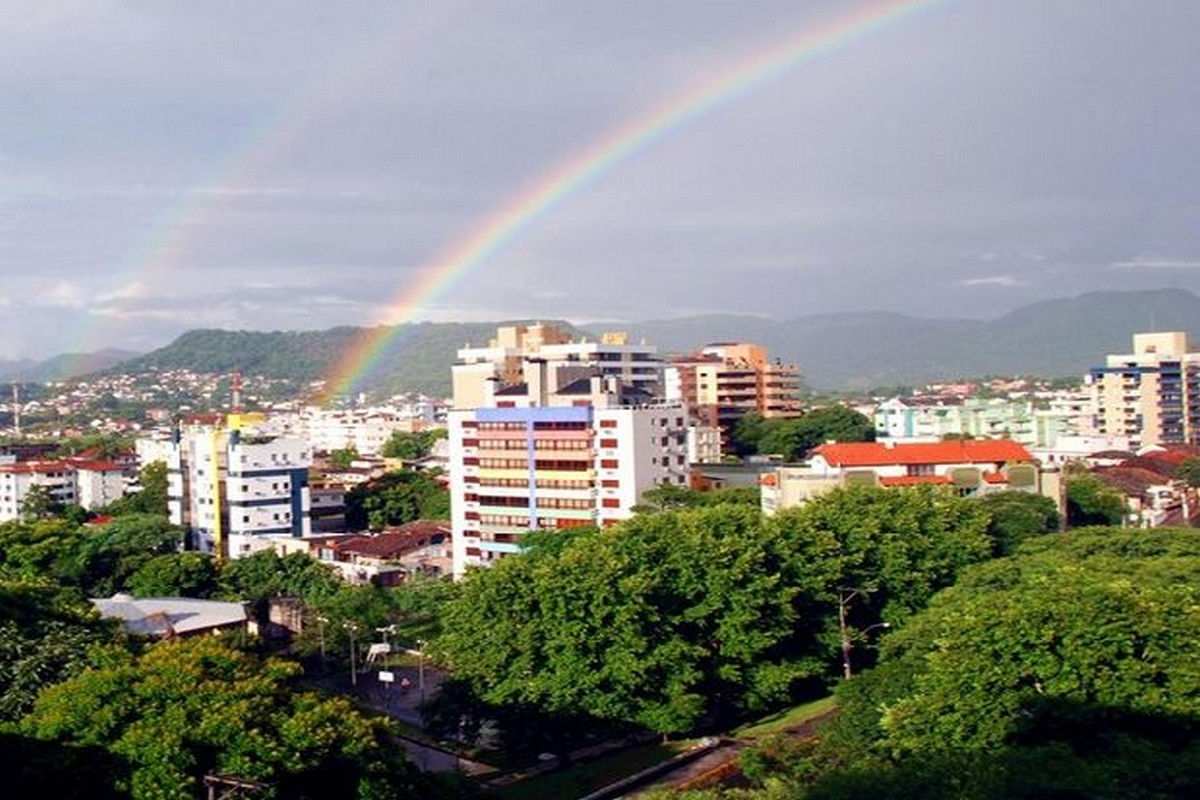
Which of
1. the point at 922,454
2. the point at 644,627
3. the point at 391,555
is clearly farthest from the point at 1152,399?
the point at 644,627

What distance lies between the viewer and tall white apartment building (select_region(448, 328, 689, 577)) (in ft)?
100

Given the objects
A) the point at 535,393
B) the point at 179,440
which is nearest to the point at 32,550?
the point at 179,440

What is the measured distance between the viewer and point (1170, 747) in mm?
11094

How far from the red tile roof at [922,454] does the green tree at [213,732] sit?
1985cm

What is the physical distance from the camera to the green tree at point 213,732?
9.85 meters

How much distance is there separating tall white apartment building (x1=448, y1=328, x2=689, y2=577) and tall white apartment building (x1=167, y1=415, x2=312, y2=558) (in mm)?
4717

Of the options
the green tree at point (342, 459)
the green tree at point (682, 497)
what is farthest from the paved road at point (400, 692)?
the green tree at point (342, 459)

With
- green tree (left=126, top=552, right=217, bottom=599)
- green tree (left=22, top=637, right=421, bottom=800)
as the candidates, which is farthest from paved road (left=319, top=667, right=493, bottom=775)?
green tree (left=22, top=637, right=421, bottom=800)

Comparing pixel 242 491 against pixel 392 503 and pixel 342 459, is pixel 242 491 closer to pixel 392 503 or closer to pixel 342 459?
pixel 392 503

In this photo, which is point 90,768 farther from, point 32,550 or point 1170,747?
point 32,550

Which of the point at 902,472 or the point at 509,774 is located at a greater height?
the point at 902,472

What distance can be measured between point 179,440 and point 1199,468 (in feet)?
99.4

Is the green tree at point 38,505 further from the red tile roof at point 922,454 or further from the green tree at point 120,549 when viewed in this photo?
the red tile roof at point 922,454

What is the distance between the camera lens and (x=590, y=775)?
15.8 m
